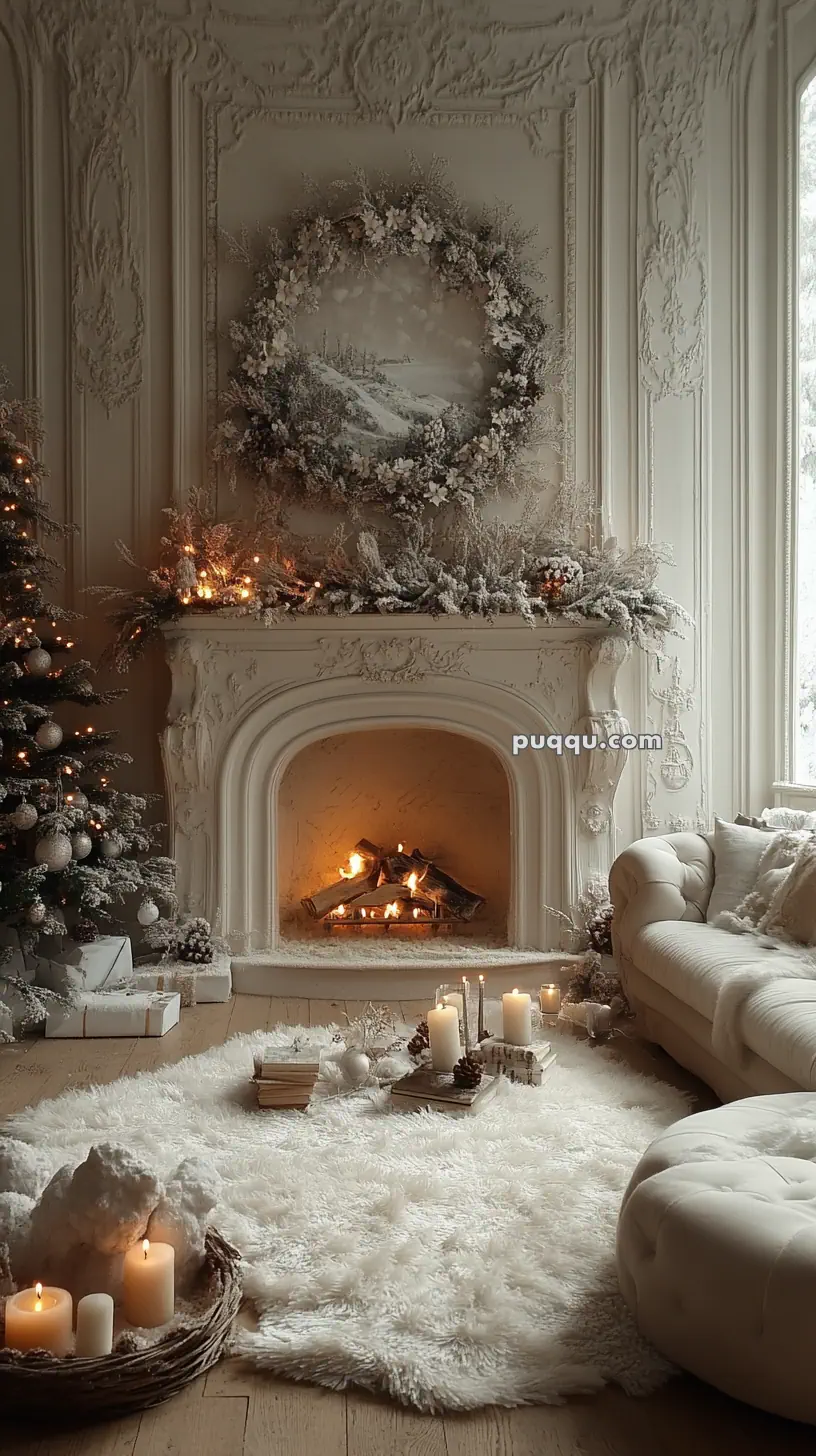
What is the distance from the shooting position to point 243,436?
5.04 metres

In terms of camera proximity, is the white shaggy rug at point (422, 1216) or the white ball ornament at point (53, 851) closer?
the white shaggy rug at point (422, 1216)

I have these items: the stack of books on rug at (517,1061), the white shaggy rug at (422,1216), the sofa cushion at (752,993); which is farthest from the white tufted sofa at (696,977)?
the stack of books on rug at (517,1061)

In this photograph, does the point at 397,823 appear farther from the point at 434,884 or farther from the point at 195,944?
the point at 195,944

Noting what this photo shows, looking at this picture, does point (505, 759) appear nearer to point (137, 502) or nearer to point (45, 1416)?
point (137, 502)

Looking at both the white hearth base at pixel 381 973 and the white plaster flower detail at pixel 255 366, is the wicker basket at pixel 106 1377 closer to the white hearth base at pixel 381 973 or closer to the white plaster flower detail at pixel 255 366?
A: the white hearth base at pixel 381 973

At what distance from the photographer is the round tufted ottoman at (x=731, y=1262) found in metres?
1.73

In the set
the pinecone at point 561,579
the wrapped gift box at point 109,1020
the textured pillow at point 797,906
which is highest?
the pinecone at point 561,579

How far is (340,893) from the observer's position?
5.40 metres

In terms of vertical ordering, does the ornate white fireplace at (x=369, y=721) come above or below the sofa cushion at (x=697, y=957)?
above

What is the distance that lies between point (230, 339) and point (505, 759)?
220 cm

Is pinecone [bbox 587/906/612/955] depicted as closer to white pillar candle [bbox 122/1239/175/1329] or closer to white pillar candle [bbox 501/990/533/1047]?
white pillar candle [bbox 501/990/533/1047]

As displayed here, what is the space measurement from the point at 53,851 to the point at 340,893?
1.63m

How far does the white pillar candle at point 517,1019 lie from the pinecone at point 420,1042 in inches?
10.0

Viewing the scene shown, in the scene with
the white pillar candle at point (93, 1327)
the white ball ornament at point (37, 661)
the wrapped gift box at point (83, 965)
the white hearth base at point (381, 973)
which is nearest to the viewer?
the white pillar candle at point (93, 1327)
